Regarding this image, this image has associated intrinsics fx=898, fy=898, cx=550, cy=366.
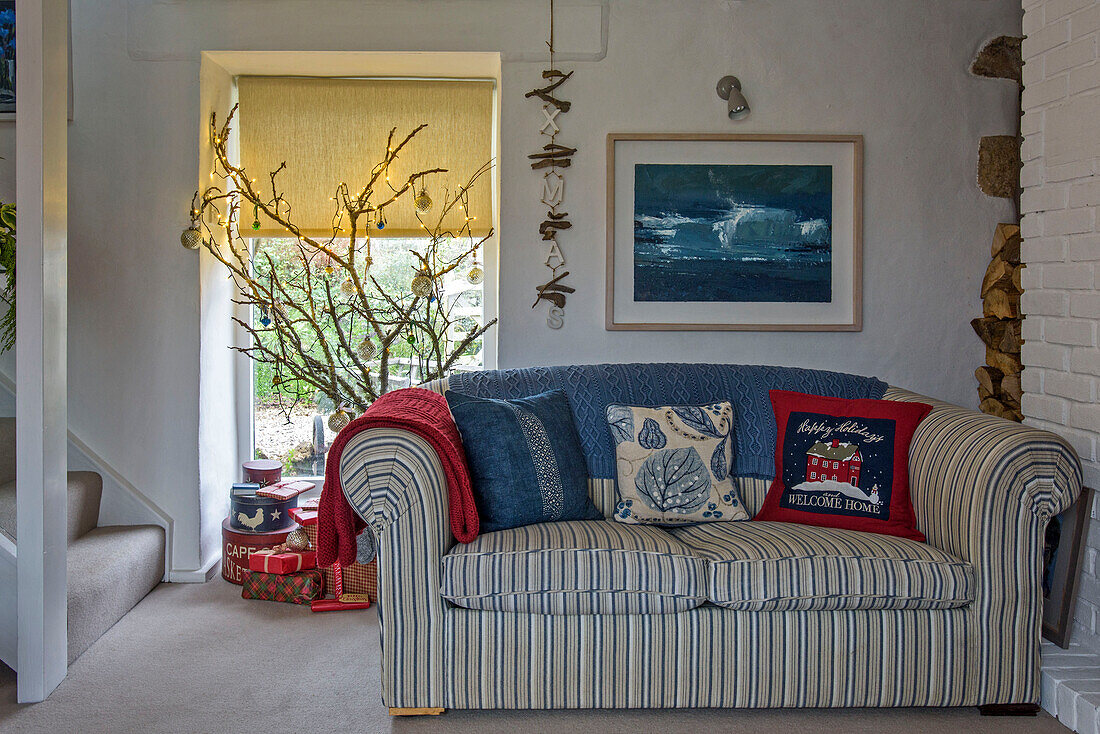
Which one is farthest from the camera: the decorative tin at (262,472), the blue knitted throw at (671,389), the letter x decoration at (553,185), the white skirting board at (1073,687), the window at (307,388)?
the window at (307,388)

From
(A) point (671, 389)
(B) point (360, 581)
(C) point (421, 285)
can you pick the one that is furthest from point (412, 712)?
(C) point (421, 285)

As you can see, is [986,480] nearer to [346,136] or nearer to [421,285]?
[421,285]

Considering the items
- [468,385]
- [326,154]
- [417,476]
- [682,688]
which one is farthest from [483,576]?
[326,154]

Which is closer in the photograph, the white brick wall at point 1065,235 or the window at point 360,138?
the white brick wall at point 1065,235

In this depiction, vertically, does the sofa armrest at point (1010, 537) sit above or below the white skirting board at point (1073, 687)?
above

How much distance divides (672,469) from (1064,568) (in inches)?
44.6

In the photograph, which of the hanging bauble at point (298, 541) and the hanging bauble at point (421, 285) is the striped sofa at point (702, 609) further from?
the hanging bauble at point (421, 285)

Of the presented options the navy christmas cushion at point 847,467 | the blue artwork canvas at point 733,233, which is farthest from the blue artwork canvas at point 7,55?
the navy christmas cushion at point 847,467

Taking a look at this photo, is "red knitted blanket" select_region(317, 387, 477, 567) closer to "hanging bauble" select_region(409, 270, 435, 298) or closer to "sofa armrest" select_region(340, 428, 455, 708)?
"sofa armrest" select_region(340, 428, 455, 708)

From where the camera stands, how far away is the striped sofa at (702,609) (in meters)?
2.19

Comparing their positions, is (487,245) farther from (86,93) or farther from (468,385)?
(86,93)

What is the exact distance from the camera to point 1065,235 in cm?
263

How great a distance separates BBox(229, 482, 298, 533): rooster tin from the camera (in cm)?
330

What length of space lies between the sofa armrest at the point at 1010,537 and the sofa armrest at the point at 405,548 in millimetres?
1340
